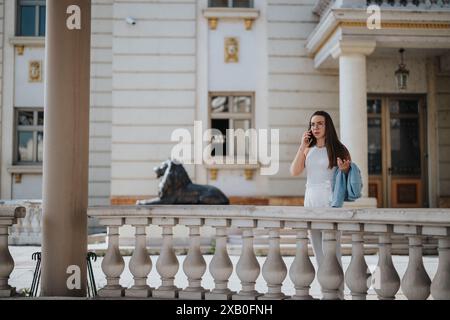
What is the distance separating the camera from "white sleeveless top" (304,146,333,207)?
4266 mm

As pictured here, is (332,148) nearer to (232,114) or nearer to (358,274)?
(358,274)

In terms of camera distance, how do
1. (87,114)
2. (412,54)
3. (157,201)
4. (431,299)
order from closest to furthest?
(431,299), (87,114), (157,201), (412,54)

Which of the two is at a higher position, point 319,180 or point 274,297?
point 319,180

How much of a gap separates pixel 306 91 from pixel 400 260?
8.75 meters

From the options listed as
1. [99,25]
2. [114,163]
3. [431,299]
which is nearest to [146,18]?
[99,25]

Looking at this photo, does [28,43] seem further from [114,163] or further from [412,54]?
[412,54]

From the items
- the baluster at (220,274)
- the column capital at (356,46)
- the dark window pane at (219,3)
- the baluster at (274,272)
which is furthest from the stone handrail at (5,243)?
the dark window pane at (219,3)

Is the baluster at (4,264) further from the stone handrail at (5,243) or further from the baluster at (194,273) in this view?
the baluster at (194,273)

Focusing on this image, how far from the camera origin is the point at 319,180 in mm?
4297

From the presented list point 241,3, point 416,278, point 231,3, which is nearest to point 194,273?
point 416,278

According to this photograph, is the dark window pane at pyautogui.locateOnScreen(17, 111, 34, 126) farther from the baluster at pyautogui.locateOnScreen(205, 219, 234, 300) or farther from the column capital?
the baluster at pyautogui.locateOnScreen(205, 219, 234, 300)

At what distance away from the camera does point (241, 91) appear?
1461 centimetres

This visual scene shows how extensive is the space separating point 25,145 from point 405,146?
1139 centimetres

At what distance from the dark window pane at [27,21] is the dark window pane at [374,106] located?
10303mm
